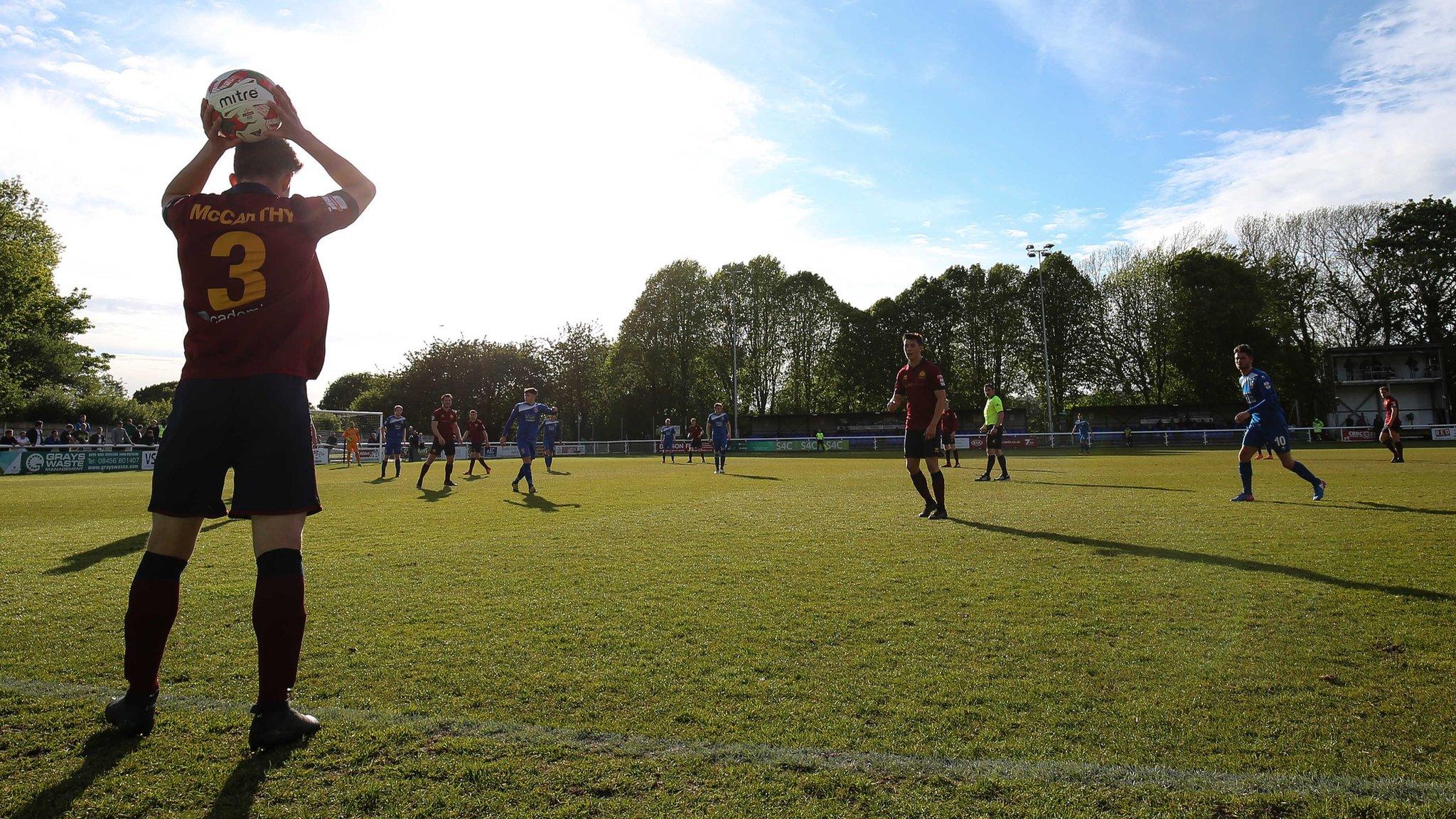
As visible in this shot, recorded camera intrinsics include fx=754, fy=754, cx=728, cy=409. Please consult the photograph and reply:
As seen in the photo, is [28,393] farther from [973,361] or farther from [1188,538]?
[973,361]

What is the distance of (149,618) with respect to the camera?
273cm

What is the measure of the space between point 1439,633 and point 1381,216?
67674mm

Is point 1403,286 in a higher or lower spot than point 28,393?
higher

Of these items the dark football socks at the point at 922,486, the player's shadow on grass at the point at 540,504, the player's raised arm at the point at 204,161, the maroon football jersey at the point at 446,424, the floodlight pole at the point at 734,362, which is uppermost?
the floodlight pole at the point at 734,362

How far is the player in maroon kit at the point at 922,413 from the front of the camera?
8914mm

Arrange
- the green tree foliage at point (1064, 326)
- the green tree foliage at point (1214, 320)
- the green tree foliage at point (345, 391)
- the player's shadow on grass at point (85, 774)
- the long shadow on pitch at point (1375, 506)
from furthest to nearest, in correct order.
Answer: the green tree foliage at point (345, 391), the green tree foliage at point (1064, 326), the green tree foliage at point (1214, 320), the long shadow on pitch at point (1375, 506), the player's shadow on grass at point (85, 774)

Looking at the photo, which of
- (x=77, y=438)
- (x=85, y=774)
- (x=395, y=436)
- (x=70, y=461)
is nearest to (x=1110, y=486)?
(x=85, y=774)

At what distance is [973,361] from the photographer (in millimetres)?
62312

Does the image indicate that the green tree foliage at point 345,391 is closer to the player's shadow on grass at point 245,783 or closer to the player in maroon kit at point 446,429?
the player in maroon kit at point 446,429

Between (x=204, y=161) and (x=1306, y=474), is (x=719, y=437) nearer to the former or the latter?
(x=1306, y=474)

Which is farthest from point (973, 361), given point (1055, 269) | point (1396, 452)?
point (1396, 452)

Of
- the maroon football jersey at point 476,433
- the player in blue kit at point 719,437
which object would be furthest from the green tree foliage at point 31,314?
the player in blue kit at point 719,437

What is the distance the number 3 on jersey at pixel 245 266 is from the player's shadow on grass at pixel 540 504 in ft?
27.1

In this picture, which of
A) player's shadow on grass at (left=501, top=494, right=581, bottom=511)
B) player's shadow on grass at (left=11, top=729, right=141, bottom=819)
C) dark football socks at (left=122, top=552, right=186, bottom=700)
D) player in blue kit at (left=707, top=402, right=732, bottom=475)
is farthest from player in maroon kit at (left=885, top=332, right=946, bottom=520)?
player in blue kit at (left=707, top=402, right=732, bottom=475)
